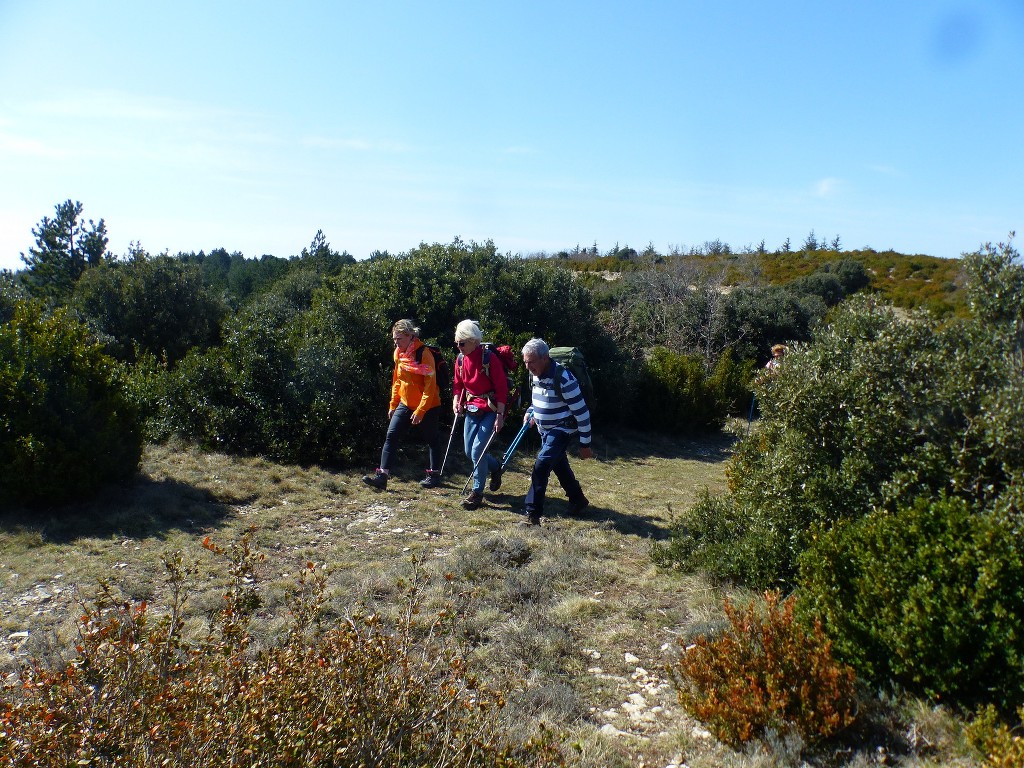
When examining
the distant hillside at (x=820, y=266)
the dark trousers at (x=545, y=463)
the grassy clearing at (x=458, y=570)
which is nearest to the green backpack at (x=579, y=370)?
the dark trousers at (x=545, y=463)

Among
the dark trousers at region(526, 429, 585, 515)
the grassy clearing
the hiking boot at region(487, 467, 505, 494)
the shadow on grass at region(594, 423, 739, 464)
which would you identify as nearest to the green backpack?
the dark trousers at region(526, 429, 585, 515)

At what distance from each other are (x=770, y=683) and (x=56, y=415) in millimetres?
5931

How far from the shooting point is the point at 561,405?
21.2 ft

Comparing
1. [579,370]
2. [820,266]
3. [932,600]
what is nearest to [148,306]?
[579,370]

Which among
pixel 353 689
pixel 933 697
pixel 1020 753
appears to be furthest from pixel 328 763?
pixel 933 697

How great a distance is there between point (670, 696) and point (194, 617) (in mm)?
2723

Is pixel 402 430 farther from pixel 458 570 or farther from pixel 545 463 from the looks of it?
pixel 458 570

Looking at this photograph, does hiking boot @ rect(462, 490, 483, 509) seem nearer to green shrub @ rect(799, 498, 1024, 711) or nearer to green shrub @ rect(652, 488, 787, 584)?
green shrub @ rect(652, 488, 787, 584)

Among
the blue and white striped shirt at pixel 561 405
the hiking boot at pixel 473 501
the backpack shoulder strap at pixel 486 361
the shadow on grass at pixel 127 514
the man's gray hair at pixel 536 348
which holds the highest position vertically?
the man's gray hair at pixel 536 348

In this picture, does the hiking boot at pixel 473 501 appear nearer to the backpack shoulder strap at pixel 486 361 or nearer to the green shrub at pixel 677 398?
the backpack shoulder strap at pixel 486 361

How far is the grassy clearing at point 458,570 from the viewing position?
358 centimetres

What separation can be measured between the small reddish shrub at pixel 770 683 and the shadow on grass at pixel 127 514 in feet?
14.3

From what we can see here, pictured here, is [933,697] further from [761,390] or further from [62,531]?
[62,531]

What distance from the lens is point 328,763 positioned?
2.35 m
